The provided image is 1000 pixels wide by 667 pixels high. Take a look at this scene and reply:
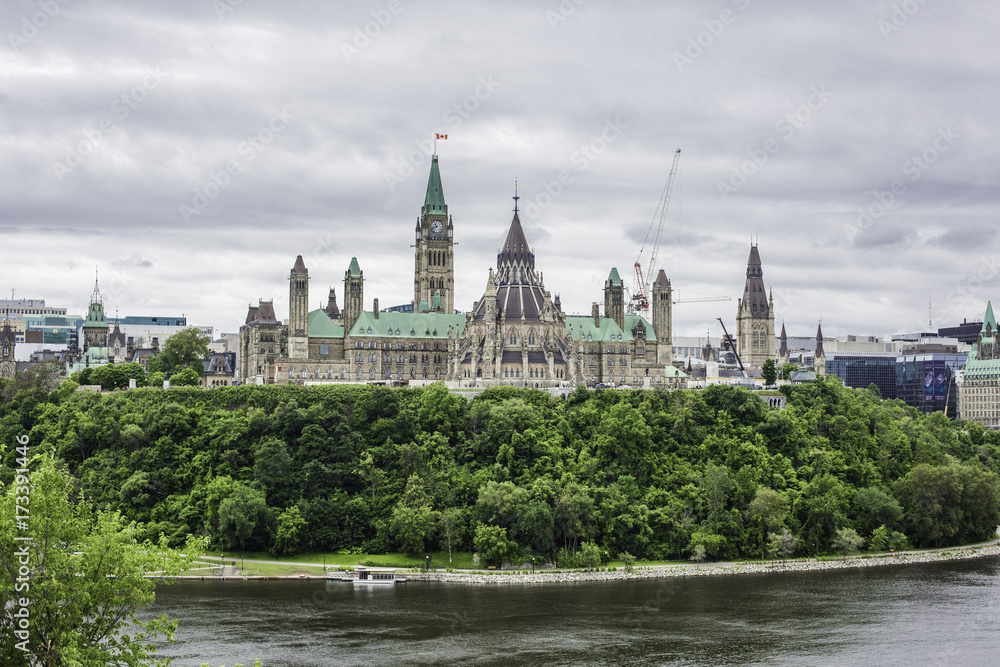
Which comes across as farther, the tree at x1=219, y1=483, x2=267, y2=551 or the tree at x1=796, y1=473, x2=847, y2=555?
the tree at x1=796, y1=473, x2=847, y2=555

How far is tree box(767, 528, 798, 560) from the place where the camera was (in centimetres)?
13612

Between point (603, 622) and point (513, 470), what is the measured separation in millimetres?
48682

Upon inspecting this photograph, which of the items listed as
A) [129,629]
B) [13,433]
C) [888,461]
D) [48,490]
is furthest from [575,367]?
[48,490]

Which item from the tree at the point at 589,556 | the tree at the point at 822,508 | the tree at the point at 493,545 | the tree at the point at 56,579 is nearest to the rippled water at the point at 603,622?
the tree at the point at 589,556

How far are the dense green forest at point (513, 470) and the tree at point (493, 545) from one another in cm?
20

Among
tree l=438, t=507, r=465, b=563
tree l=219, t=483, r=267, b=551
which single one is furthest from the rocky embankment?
tree l=219, t=483, r=267, b=551

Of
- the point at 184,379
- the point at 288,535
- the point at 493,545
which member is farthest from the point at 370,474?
the point at 184,379

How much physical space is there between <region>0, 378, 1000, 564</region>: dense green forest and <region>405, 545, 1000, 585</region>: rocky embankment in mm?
3479

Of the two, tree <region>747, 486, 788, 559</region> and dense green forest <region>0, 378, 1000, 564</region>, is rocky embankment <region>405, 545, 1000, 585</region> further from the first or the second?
tree <region>747, 486, 788, 559</region>

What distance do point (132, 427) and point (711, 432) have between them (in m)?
85.1

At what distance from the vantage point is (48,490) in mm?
50500

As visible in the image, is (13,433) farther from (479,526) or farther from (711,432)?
(711,432)

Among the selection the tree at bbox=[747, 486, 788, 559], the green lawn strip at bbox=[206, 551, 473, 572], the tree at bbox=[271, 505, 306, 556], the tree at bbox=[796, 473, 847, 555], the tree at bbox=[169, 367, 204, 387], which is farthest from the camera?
the tree at bbox=[169, 367, 204, 387]

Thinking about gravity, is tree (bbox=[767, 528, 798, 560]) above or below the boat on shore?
above
